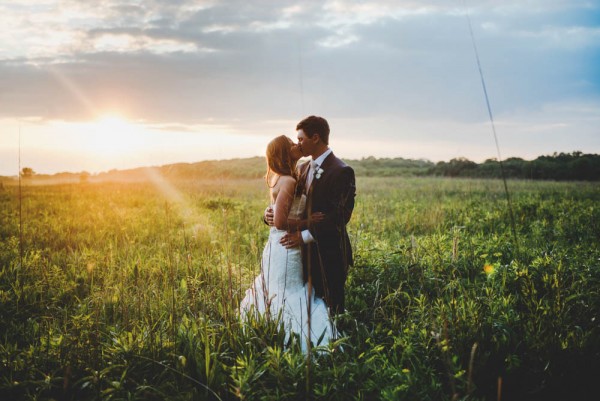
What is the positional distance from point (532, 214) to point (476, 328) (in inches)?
315

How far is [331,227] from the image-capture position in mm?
4246

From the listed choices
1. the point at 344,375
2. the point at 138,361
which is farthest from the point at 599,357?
the point at 138,361

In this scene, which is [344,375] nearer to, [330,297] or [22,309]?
[330,297]

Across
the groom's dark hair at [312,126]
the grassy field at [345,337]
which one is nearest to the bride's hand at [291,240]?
the grassy field at [345,337]

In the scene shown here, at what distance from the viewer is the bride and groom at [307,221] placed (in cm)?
415

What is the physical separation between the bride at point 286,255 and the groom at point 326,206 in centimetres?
10

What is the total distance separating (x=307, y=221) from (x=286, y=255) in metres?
0.48

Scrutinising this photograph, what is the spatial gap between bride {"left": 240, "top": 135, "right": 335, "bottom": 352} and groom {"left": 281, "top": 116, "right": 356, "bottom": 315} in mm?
103

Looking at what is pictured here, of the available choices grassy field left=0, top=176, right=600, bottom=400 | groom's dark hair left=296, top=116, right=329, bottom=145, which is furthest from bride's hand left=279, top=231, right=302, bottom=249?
groom's dark hair left=296, top=116, right=329, bottom=145

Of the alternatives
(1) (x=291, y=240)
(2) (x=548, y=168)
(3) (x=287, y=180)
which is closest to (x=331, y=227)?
(1) (x=291, y=240)

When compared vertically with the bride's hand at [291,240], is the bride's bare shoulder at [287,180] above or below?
above

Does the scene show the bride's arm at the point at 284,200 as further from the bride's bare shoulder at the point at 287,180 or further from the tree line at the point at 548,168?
the tree line at the point at 548,168

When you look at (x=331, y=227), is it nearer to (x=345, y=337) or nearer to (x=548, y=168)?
(x=345, y=337)

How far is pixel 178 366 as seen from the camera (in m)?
3.04
